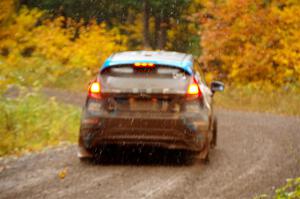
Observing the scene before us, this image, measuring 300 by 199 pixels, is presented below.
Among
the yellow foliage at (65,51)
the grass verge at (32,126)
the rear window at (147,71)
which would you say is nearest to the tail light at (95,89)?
the rear window at (147,71)

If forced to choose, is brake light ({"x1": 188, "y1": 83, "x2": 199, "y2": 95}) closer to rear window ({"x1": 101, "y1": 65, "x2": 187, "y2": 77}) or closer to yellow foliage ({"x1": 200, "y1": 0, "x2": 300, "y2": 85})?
rear window ({"x1": 101, "y1": 65, "x2": 187, "y2": 77})

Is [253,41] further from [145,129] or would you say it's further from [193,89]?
[145,129]

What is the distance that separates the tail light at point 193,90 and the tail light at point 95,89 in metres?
1.22

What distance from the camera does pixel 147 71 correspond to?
1122 centimetres

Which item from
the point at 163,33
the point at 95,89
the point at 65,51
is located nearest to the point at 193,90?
the point at 95,89

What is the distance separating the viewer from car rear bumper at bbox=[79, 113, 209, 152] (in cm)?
1093

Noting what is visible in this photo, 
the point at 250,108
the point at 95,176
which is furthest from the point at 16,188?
the point at 250,108

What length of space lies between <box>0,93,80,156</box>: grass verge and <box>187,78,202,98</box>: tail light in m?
3.18

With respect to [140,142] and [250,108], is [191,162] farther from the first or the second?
[250,108]

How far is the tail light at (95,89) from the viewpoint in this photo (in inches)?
438

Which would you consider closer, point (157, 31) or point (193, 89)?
point (193, 89)

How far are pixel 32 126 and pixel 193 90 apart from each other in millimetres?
5628

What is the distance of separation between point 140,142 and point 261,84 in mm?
16021

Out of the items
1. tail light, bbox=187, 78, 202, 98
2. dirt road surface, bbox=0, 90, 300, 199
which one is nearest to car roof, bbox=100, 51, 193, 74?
tail light, bbox=187, 78, 202, 98
